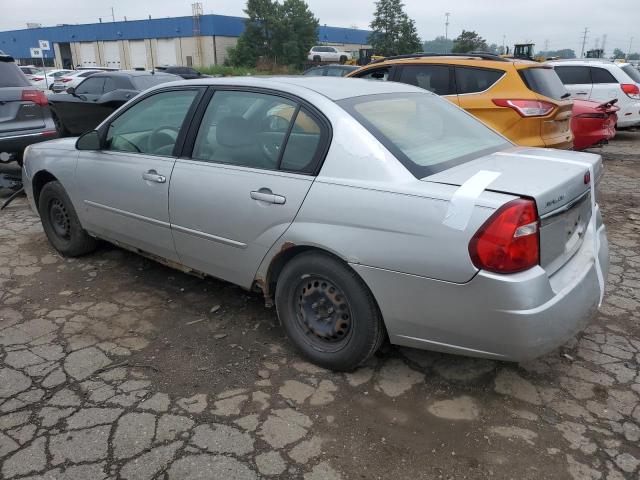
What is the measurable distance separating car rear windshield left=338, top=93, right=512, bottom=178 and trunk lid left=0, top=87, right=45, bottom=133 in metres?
5.72

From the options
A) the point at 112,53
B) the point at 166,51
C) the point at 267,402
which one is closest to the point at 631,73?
the point at 267,402

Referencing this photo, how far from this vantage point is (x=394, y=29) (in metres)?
51.2

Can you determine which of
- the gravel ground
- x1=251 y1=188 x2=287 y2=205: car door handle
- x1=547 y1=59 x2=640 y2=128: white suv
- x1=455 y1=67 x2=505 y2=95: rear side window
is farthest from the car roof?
x1=547 y1=59 x2=640 y2=128: white suv

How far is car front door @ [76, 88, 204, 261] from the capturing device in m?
3.59

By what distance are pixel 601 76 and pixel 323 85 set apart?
1020cm

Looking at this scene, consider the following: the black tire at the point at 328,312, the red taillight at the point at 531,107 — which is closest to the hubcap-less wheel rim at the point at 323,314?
the black tire at the point at 328,312

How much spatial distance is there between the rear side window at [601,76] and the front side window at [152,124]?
10.4m

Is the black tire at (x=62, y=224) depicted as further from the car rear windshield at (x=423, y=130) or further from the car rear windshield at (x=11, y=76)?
the car rear windshield at (x=11, y=76)

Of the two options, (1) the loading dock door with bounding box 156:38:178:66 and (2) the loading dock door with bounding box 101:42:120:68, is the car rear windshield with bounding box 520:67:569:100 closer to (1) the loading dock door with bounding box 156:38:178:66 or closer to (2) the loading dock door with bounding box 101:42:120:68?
(1) the loading dock door with bounding box 156:38:178:66

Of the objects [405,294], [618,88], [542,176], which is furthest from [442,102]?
[618,88]

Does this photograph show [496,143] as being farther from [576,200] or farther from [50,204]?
[50,204]

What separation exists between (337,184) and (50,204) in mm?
3270

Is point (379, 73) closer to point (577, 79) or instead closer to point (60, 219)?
point (60, 219)

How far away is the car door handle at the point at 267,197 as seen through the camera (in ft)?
9.52
